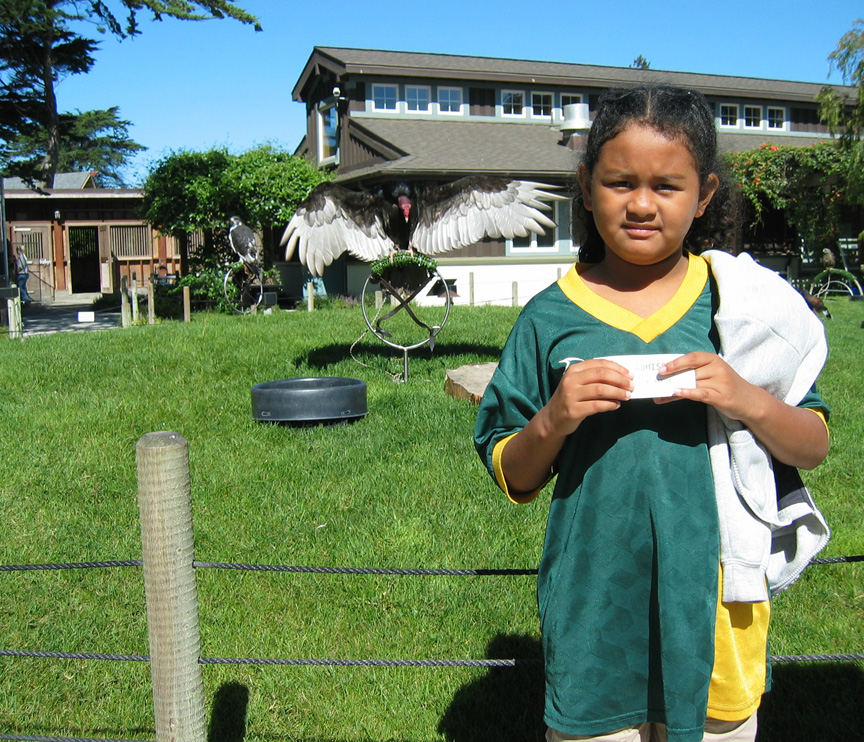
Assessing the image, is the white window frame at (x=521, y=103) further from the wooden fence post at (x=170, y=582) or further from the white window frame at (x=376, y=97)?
the wooden fence post at (x=170, y=582)

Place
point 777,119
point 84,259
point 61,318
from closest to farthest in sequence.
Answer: point 61,318, point 777,119, point 84,259

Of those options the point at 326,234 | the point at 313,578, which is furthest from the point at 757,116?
the point at 313,578

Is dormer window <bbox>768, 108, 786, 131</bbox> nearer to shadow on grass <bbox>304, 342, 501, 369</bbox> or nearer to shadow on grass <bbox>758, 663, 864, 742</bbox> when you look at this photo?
shadow on grass <bbox>304, 342, 501, 369</bbox>

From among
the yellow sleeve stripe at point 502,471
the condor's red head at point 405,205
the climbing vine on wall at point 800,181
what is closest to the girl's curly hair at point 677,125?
the yellow sleeve stripe at point 502,471

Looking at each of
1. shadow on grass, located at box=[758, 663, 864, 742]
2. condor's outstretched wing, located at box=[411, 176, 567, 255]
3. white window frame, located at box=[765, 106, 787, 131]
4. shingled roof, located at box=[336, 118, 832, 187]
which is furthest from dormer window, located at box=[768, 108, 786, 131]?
shadow on grass, located at box=[758, 663, 864, 742]

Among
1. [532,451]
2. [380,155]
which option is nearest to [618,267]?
[532,451]

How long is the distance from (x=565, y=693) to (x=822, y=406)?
80 centimetres

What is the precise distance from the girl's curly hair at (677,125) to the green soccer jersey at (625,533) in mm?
231

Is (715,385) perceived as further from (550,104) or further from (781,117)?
(781,117)

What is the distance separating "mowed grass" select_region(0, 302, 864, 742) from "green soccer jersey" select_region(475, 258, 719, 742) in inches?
58.8

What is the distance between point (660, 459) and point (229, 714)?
7.48 feet

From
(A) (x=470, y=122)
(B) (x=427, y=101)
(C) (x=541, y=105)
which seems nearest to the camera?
(B) (x=427, y=101)

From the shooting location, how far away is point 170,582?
2289mm

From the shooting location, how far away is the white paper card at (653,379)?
154cm
